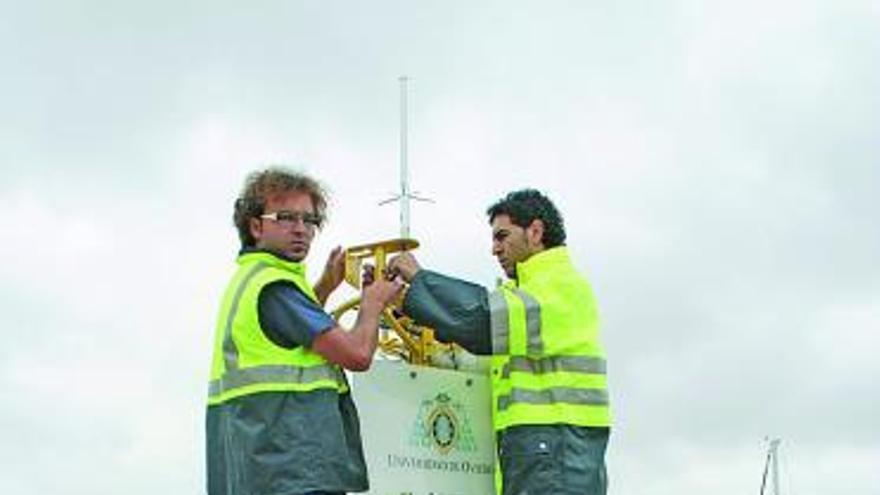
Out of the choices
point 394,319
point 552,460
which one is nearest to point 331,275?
point 394,319

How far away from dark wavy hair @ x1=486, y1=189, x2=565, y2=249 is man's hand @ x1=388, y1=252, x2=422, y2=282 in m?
0.58

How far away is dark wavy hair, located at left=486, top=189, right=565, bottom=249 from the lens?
774 cm

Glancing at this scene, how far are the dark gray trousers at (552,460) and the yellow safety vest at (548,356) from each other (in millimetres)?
52

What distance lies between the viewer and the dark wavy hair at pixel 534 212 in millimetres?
7738

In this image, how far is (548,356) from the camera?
7340 millimetres

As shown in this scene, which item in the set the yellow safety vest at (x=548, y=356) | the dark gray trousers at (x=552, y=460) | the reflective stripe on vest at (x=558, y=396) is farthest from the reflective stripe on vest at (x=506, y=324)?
the dark gray trousers at (x=552, y=460)

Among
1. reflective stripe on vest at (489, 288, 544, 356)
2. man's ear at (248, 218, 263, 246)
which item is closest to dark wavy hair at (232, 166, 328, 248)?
man's ear at (248, 218, 263, 246)

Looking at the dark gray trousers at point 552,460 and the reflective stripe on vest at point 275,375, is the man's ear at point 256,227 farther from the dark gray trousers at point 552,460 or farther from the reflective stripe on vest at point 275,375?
the dark gray trousers at point 552,460

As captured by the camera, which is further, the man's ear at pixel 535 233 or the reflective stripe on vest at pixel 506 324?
the man's ear at pixel 535 233

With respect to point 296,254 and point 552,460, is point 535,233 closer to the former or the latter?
point 552,460

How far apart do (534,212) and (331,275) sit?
1.02 metres

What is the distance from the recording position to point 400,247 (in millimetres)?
7586

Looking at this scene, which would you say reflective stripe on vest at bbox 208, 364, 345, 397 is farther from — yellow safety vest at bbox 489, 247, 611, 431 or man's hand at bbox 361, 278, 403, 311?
yellow safety vest at bbox 489, 247, 611, 431

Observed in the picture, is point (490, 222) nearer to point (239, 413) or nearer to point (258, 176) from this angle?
point (258, 176)
